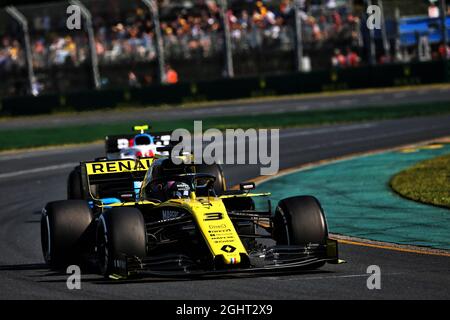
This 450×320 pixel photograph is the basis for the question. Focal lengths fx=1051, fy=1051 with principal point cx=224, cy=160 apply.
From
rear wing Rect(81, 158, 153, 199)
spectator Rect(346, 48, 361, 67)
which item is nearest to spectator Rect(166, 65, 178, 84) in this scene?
spectator Rect(346, 48, 361, 67)

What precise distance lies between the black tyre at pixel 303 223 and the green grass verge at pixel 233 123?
2148 centimetres

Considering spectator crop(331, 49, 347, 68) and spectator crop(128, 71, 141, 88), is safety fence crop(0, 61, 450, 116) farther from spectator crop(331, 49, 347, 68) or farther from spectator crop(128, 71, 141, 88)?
spectator crop(128, 71, 141, 88)

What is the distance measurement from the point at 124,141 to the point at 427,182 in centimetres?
535

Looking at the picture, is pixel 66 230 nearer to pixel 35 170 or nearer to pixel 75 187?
pixel 75 187

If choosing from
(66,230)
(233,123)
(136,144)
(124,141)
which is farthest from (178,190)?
(233,123)

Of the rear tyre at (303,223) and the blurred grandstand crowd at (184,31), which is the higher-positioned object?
the blurred grandstand crowd at (184,31)

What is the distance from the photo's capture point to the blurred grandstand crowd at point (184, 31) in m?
42.5

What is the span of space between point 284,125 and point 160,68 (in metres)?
9.44

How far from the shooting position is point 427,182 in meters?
18.3

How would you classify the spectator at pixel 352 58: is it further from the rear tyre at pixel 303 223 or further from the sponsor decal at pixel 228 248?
the sponsor decal at pixel 228 248

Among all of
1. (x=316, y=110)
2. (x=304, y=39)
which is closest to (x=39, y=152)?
(x=316, y=110)

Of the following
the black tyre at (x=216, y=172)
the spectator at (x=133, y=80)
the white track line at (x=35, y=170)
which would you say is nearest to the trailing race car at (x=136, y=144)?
the black tyre at (x=216, y=172)

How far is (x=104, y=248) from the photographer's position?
36.7ft

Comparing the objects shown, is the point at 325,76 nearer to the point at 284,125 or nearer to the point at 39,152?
the point at 284,125
